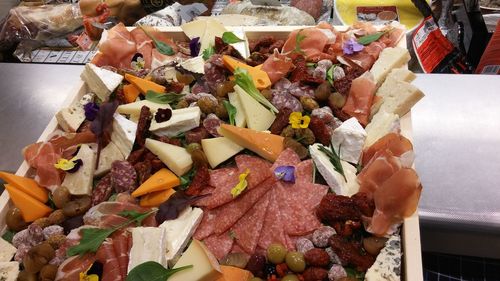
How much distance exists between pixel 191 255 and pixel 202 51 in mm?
937

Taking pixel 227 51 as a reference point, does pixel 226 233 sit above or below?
below

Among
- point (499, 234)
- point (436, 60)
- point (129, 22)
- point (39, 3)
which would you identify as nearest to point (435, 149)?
point (499, 234)

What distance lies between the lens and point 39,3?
2.77 m

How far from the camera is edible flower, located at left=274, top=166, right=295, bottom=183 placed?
1355 millimetres

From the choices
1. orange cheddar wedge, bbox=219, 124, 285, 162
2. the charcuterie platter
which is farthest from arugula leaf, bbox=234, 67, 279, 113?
orange cheddar wedge, bbox=219, 124, 285, 162

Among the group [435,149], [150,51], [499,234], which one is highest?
[150,51]

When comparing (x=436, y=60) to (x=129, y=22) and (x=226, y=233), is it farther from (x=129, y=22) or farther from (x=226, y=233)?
(x=129, y=22)

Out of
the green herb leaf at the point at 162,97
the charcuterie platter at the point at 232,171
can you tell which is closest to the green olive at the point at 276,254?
the charcuterie platter at the point at 232,171

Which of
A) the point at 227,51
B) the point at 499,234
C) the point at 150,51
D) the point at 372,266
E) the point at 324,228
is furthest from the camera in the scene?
the point at 150,51

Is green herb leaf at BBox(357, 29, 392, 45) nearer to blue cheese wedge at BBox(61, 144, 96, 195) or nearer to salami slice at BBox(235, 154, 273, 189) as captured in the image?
salami slice at BBox(235, 154, 273, 189)

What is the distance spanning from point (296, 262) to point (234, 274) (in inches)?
6.2

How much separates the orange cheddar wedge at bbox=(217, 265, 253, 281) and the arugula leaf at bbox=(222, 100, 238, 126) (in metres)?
0.52

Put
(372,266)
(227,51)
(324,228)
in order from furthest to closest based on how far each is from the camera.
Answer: (227,51)
(324,228)
(372,266)

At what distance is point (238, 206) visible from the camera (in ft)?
4.39
